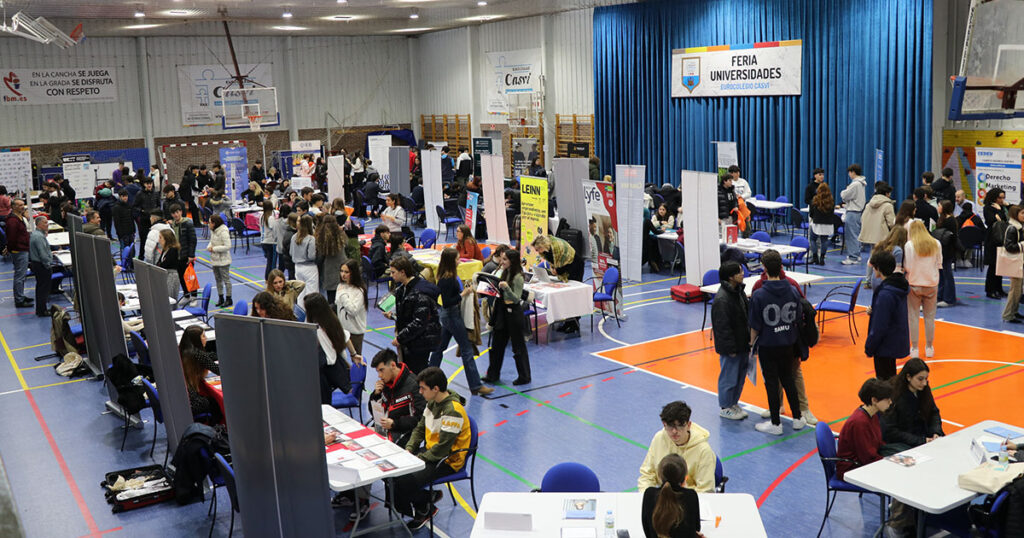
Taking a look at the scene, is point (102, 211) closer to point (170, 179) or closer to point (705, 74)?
point (170, 179)

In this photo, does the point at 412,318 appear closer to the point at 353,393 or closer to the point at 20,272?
the point at 353,393

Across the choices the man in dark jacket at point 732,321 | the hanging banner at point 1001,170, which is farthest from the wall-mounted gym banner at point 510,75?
the man in dark jacket at point 732,321

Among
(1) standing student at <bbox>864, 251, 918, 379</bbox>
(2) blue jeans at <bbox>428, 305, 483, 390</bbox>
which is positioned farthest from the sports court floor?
(1) standing student at <bbox>864, 251, 918, 379</bbox>

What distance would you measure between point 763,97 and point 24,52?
21.2 meters

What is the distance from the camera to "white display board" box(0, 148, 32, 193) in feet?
59.7

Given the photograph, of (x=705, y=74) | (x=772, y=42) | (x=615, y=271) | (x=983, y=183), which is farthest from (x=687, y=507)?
(x=705, y=74)

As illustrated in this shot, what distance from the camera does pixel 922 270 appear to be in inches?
365

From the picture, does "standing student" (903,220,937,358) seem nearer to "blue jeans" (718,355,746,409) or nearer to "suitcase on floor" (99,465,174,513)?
"blue jeans" (718,355,746,409)

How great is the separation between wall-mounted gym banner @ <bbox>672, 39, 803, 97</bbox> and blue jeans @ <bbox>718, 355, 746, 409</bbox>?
41.1 feet

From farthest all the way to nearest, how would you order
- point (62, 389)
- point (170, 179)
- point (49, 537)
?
point (170, 179)
point (62, 389)
point (49, 537)

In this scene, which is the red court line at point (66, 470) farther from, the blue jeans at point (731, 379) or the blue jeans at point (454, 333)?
the blue jeans at point (731, 379)

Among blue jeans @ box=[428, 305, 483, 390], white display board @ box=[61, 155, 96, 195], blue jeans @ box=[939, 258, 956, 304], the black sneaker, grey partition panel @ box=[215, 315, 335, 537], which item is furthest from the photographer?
white display board @ box=[61, 155, 96, 195]

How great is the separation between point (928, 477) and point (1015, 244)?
6.87 m

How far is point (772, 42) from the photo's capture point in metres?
19.3
